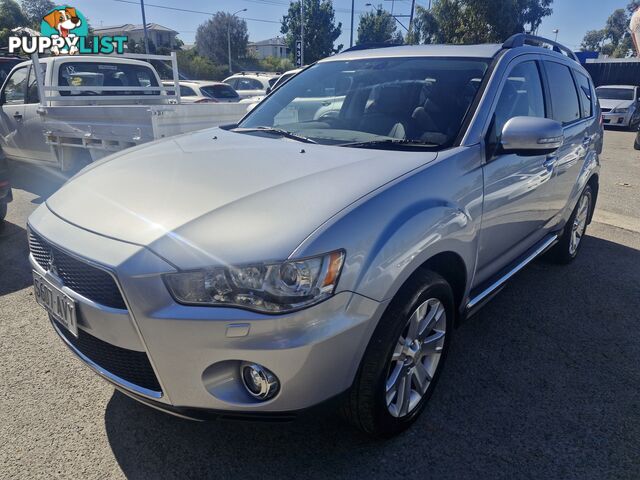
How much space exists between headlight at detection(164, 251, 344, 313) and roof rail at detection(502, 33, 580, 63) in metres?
2.29

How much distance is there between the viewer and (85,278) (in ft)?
6.10

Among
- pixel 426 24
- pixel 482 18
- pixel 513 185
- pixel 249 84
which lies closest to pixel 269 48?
pixel 426 24

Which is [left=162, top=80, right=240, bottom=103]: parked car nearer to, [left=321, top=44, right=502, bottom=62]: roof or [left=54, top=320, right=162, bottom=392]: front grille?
[left=321, top=44, right=502, bottom=62]: roof

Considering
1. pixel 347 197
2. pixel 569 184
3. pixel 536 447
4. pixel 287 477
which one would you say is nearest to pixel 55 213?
pixel 347 197

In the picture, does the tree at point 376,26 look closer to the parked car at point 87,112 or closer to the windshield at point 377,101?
the parked car at point 87,112

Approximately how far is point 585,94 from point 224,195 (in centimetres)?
387

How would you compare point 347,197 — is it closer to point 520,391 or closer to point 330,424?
point 330,424

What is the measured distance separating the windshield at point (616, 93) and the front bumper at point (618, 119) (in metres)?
1.18

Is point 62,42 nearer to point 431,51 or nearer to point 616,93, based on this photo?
point 431,51

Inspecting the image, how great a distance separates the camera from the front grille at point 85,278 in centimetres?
177

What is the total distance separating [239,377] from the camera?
70.3 inches

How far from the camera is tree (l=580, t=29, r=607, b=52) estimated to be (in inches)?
3290

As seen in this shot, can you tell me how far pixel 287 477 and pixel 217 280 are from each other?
0.96 meters

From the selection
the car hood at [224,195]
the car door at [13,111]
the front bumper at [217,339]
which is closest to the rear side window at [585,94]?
the car hood at [224,195]
